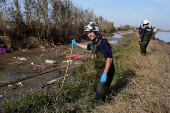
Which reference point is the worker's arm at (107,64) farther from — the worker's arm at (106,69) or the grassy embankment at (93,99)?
the grassy embankment at (93,99)

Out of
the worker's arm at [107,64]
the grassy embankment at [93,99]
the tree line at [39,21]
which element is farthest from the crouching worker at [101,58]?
the tree line at [39,21]

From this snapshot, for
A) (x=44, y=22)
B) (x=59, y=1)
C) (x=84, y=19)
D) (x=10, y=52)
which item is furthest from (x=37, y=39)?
(x=84, y=19)

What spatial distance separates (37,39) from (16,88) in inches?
231

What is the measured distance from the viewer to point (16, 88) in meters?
3.53

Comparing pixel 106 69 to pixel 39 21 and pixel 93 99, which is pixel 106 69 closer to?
pixel 93 99

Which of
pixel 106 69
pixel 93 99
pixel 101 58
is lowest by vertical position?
pixel 93 99

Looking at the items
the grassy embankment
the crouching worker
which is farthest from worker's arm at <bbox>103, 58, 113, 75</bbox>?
the grassy embankment

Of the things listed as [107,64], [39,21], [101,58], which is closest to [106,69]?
[107,64]

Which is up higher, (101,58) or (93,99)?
(101,58)

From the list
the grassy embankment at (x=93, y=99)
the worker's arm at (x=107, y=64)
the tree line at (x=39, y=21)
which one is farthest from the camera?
the tree line at (x=39, y=21)

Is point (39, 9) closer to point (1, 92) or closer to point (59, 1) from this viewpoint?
point (59, 1)

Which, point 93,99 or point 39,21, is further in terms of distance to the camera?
point 39,21

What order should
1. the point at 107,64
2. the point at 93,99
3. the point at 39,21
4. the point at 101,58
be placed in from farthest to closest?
the point at 39,21 → the point at 93,99 → the point at 101,58 → the point at 107,64

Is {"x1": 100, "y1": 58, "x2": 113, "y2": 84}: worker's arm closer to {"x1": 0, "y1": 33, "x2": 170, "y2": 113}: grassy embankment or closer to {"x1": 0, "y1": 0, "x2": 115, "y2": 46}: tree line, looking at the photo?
{"x1": 0, "y1": 33, "x2": 170, "y2": 113}: grassy embankment
